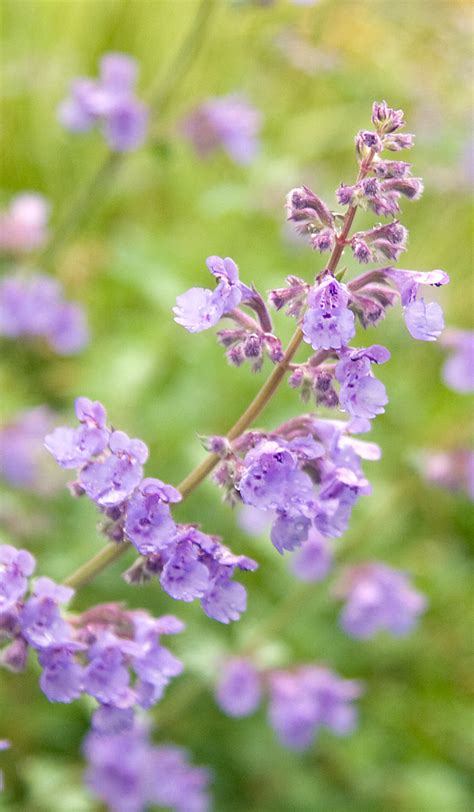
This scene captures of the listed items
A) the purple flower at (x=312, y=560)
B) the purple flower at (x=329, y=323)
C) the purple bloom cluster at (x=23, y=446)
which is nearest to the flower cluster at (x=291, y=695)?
the purple flower at (x=312, y=560)

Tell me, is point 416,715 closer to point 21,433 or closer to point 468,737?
point 468,737

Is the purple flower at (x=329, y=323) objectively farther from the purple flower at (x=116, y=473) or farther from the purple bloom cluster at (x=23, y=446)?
the purple bloom cluster at (x=23, y=446)

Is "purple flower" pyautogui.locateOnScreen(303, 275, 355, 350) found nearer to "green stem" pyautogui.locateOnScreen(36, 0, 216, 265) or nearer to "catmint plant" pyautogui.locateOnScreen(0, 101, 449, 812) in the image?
"catmint plant" pyautogui.locateOnScreen(0, 101, 449, 812)

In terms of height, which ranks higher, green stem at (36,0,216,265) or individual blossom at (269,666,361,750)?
green stem at (36,0,216,265)

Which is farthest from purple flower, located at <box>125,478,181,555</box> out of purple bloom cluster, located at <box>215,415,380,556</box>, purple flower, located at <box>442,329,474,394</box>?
purple flower, located at <box>442,329,474,394</box>

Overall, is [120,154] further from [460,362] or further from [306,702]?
[306,702]

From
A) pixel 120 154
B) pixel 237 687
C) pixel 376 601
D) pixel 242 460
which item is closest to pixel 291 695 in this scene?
pixel 237 687

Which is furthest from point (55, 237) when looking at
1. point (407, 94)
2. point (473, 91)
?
point (473, 91)
